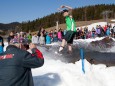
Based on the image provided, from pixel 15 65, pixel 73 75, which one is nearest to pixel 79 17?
pixel 73 75

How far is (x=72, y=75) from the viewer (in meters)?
8.52

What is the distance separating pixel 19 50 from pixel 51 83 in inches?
120

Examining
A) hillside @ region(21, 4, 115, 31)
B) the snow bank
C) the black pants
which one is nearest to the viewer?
the snow bank

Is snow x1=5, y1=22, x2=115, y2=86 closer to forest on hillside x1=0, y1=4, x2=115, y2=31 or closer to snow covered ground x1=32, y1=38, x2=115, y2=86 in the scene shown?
snow covered ground x1=32, y1=38, x2=115, y2=86

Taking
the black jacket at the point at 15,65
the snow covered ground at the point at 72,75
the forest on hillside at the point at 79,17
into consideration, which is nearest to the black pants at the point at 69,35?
the snow covered ground at the point at 72,75

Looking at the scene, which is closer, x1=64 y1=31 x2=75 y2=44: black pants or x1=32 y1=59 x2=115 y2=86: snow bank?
x1=32 y1=59 x2=115 y2=86: snow bank

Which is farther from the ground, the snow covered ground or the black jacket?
the black jacket

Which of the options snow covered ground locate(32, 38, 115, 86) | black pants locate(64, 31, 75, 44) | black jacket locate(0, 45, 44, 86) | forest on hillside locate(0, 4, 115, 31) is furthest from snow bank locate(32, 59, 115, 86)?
forest on hillside locate(0, 4, 115, 31)

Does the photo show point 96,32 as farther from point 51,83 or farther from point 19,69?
point 19,69

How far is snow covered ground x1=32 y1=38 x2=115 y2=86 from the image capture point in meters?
8.10

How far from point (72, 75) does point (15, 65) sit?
375cm

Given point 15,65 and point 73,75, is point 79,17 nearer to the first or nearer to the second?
point 73,75

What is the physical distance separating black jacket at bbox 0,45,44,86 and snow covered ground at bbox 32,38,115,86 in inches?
107

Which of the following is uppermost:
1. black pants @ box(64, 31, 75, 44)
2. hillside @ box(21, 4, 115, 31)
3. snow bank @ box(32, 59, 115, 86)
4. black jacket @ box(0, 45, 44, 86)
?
hillside @ box(21, 4, 115, 31)
